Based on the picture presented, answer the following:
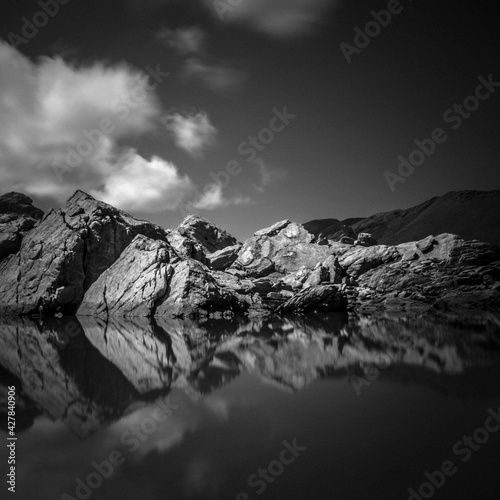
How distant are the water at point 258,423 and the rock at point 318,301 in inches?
803

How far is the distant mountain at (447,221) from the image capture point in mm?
86500

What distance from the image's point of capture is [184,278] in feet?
119

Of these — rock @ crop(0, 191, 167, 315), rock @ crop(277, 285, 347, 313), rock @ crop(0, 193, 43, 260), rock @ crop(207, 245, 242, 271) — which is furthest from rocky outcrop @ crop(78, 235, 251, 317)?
rock @ crop(207, 245, 242, 271)

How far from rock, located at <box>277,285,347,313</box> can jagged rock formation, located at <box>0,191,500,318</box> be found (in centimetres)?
11

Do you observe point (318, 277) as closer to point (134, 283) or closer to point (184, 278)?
point (184, 278)

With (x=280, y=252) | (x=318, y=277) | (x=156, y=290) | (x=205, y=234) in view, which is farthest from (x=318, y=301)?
(x=205, y=234)

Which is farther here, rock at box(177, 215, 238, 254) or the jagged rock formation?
rock at box(177, 215, 238, 254)

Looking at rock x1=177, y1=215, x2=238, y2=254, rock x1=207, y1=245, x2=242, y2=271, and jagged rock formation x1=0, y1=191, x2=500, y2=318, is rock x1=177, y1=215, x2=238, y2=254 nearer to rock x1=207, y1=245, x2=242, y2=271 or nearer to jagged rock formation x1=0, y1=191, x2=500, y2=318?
rock x1=207, y1=245, x2=242, y2=271

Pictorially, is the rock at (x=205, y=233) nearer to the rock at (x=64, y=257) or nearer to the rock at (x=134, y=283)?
the rock at (x=64, y=257)

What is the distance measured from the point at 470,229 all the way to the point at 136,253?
88542 millimetres

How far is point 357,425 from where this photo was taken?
7602 millimetres

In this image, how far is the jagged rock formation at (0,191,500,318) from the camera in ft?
119

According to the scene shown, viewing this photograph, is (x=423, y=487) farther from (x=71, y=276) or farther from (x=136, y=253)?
(x=71, y=276)

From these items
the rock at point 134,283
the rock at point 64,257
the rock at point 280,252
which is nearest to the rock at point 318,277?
the rock at point 280,252
